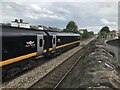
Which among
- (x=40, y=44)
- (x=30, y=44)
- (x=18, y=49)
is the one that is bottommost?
(x=18, y=49)

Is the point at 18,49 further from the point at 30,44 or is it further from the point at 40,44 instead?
the point at 40,44

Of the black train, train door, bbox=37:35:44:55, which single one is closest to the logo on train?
the black train

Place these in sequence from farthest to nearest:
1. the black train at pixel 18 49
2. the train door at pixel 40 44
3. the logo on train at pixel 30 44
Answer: the train door at pixel 40 44 → the logo on train at pixel 30 44 → the black train at pixel 18 49

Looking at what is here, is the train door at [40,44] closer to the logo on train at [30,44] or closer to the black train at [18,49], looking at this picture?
the black train at [18,49]

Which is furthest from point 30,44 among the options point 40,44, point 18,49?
point 40,44

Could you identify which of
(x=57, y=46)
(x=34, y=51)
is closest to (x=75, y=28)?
(x=57, y=46)

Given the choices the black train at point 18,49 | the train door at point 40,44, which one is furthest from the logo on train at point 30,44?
the train door at point 40,44

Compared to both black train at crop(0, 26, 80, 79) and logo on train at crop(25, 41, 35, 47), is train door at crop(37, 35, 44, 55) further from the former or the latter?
logo on train at crop(25, 41, 35, 47)

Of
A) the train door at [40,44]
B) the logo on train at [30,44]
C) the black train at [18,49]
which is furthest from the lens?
the train door at [40,44]

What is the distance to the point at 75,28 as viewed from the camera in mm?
132875

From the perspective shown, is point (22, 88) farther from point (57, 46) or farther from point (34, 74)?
point (57, 46)

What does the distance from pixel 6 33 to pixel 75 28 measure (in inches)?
4754

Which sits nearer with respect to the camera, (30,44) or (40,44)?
(30,44)

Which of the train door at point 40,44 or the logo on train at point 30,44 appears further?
the train door at point 40,44
